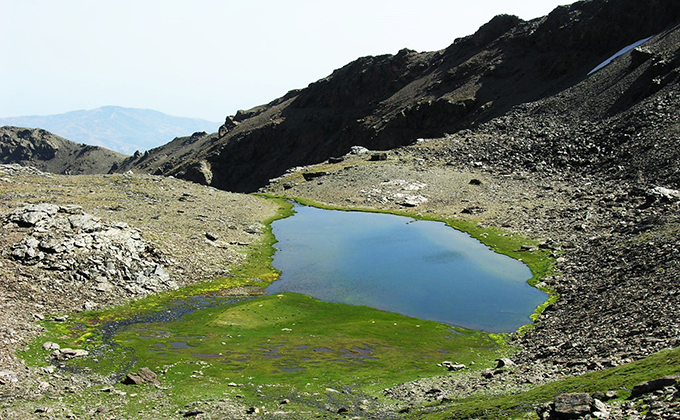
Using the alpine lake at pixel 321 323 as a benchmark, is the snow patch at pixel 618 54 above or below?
above

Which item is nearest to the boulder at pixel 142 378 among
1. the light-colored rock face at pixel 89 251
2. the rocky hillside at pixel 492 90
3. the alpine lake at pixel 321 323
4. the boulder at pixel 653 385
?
the alpine lake at pixel 321 323

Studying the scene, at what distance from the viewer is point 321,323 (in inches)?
1297

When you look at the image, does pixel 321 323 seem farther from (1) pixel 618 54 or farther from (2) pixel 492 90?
(2) pixel 492 90

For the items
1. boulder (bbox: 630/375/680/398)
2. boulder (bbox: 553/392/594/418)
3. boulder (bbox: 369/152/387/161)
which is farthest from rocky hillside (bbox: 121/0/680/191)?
boulder (bbox: 553/392/594/418)

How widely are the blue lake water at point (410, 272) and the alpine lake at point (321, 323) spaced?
0.50ft

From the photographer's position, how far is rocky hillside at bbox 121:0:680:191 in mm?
90062

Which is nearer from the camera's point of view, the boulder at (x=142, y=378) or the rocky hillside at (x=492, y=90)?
the boulder at (x=142, y=378)

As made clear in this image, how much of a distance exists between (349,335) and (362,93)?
546 feet

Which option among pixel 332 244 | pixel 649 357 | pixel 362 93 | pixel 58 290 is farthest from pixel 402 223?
pixel 362 93

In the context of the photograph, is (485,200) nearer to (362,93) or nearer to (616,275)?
(616,275)

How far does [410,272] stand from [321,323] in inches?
542

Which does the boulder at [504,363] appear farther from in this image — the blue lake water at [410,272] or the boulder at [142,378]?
the boulder at [142,378]

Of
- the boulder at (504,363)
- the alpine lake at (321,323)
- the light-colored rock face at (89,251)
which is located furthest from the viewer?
the light-colored rock face at (89,251)

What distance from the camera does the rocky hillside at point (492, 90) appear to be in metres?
90.1
